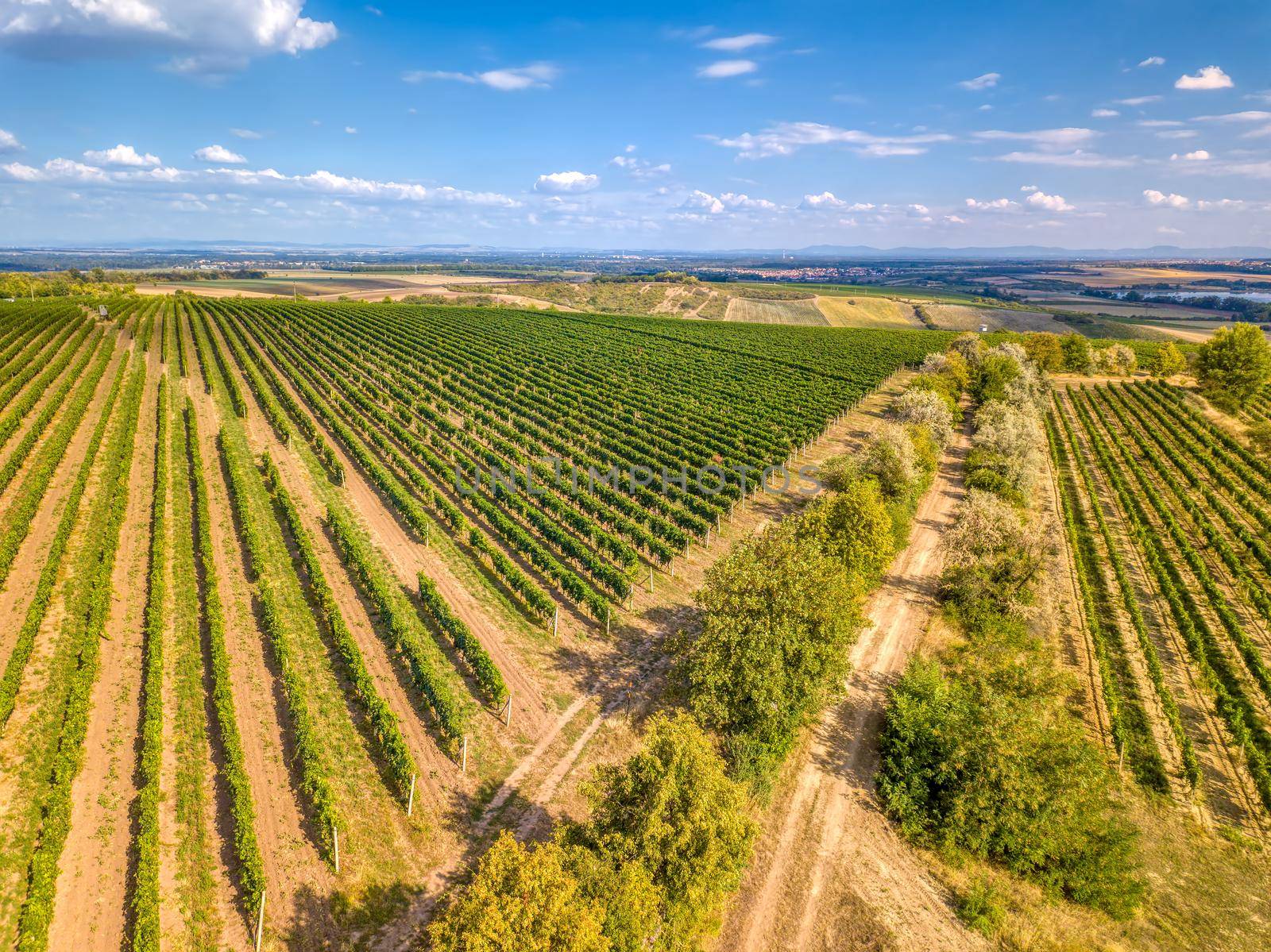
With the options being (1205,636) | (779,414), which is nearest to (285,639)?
(1205,636)

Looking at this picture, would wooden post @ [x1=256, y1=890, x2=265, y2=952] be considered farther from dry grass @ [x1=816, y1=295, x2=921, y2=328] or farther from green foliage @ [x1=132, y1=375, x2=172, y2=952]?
dry grass @ [x1=816, y1=295, x2=921, y2=328]

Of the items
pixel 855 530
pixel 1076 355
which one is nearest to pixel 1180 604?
pixel 855 530

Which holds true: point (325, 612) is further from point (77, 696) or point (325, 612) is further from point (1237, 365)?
point (1237, 365)

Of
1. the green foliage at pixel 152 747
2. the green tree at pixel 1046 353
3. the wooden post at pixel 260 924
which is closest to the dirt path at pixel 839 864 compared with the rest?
the wooden post at pixel 260 924

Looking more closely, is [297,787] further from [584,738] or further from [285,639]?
[584,738]

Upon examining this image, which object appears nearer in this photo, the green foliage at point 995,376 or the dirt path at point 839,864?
the dirt path at point 839,864

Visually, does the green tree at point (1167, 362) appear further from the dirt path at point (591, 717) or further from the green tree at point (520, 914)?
the green tree at point (520, 914)
